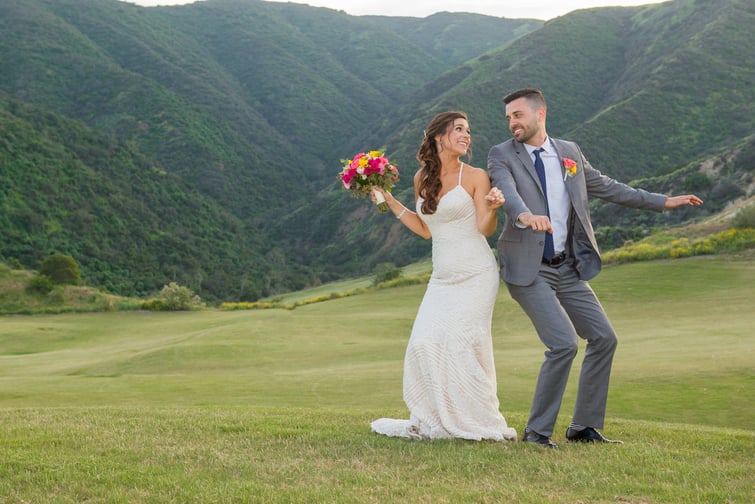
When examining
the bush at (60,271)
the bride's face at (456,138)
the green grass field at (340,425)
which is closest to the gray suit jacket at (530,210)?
the bride's face at (456,138)

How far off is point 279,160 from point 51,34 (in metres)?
35.6

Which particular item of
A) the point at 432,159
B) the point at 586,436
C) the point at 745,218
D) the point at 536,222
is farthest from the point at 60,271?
the point at 536,222

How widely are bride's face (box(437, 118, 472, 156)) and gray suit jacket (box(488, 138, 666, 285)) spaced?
0.92 ft

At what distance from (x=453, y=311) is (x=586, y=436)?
1530 mm

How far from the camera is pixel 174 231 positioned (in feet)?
244

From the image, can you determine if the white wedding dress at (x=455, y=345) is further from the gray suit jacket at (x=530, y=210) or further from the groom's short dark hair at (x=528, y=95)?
the groom's short dark hair at (x=528, y=95)

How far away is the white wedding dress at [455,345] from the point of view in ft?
21.9

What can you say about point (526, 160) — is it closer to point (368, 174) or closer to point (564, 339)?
point (564, 339)

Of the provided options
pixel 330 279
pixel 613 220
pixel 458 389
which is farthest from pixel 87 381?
pixel 330 279

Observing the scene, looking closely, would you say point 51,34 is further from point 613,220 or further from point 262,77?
point 613,220

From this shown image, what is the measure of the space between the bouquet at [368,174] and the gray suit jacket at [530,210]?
3.83 feet

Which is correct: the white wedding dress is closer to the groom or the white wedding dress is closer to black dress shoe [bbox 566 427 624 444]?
the groom

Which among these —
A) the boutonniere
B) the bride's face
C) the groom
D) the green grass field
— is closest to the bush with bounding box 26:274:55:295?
the green grass field

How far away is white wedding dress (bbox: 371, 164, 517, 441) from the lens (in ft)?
21.9
